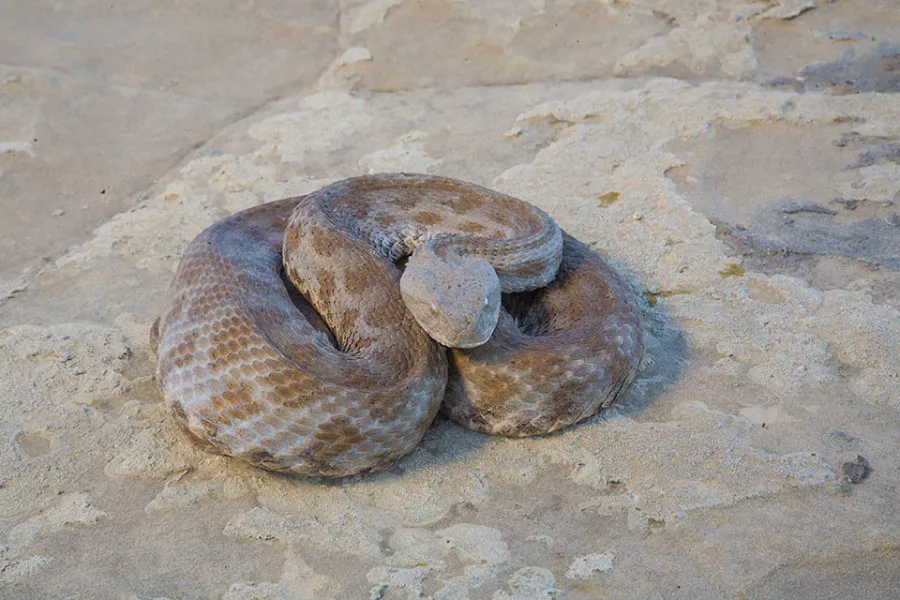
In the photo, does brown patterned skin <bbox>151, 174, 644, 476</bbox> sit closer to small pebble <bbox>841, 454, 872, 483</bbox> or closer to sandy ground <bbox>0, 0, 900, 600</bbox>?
sandy ground <bbox>0, 0, 900, 600</bbox>

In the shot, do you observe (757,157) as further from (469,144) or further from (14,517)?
(14,517)

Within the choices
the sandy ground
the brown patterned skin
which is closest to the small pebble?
the sandy ground

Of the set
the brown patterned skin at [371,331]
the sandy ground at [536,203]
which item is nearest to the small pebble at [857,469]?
the sandy ground at [536,203]

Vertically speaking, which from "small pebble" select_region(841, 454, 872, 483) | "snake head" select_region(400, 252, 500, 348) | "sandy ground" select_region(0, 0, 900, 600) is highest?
"snake head" select_region(400, 252, 500, 348)

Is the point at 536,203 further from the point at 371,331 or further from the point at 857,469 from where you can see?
the point at 857,469

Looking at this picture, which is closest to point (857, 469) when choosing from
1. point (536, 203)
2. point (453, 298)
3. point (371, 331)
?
point (453, 298)

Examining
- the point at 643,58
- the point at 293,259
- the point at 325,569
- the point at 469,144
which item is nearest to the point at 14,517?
the point at 325,569

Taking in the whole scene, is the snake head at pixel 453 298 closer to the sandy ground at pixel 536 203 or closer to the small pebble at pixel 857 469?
the sandy ground at pixel 536 203
